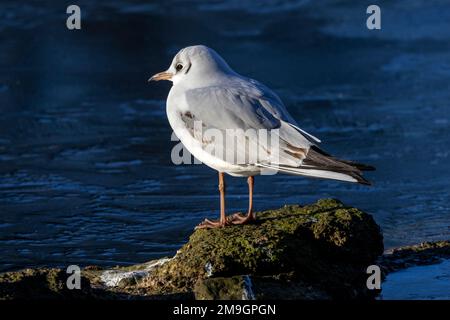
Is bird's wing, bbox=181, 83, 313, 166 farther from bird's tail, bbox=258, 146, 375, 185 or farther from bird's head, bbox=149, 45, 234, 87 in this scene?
bird's head, bbox=149, 45, 234, 87

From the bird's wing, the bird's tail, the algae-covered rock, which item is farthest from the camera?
the bird's wing

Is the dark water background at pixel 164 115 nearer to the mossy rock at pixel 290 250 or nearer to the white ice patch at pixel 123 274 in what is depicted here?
the white ice patch at pixel 123 274

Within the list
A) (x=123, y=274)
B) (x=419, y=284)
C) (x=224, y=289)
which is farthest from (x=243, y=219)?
(x=419, y=284)

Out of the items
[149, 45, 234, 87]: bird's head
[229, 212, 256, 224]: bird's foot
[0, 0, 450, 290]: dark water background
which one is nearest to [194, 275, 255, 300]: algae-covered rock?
[229, 212, 256, 224]: bird's foot

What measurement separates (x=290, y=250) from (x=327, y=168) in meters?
0.53

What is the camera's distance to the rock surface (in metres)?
5.00

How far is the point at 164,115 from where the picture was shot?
1096 cm

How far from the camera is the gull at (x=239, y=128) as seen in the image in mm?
5484

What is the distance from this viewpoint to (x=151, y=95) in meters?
11.8

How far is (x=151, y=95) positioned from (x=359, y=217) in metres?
6.25

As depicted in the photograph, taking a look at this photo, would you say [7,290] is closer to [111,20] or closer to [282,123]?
[282,123]

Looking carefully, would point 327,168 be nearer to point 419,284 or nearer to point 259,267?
point 259,267

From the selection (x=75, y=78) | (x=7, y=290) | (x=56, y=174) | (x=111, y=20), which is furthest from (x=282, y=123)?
(x=111, y=20)

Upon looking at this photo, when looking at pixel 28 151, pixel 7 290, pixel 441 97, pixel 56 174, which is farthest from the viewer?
pixel 441 97
